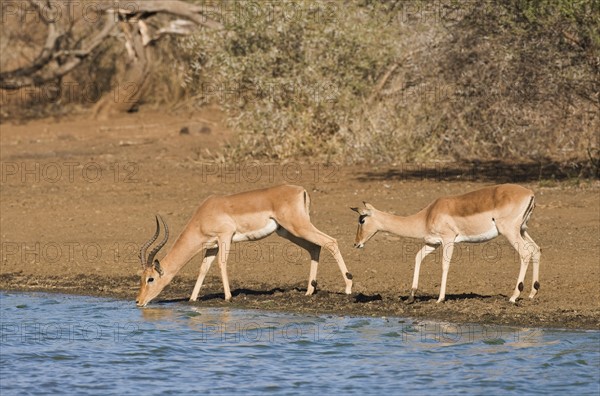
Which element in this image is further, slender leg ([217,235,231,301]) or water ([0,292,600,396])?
slender leg ([217,235,231,301])

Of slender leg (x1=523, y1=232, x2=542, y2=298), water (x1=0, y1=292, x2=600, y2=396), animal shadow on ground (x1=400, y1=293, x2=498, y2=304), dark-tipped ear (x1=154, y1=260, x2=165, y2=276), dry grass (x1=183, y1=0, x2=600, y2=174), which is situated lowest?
water (x1=0, y1=292, x2=600, y2=396)

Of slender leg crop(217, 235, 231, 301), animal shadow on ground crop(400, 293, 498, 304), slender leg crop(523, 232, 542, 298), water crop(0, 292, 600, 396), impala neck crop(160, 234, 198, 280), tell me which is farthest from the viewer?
impala neck crop(160, 234, 198, 280)

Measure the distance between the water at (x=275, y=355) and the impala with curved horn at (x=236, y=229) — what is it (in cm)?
38

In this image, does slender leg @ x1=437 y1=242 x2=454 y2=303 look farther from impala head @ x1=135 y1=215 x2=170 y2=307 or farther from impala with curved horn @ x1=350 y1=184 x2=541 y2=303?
impala head @ x1=135 y1=215 x2=170 y2=307

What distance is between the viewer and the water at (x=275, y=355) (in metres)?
8.56

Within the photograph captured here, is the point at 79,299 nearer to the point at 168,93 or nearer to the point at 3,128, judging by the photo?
the point at 3,128

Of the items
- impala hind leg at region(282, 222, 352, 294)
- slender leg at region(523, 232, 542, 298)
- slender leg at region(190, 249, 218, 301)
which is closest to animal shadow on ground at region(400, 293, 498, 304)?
slender leg at region(523, 232, 542, 298)

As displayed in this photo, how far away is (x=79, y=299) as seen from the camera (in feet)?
37.7

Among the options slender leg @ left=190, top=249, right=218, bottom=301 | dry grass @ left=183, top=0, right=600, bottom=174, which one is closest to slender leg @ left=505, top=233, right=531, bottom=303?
slender leg @ left=190, top=249, right=218, bottom=301

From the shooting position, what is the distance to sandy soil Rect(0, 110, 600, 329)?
10.6m

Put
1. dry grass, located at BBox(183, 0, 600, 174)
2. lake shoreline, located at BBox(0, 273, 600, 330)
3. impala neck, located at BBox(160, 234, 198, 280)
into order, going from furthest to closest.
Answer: dry grass, located at BBox(183, 0, 600, 174) → impala neck, located at BBox(160, 234, 198, 280) → lake shoreline, located at BBox(0, 273, 600, 330)

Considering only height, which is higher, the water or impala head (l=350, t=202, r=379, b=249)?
impala head (l=350, t=202, r=379, b=249)

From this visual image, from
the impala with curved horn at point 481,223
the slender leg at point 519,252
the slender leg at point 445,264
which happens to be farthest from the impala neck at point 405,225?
the slender leg at point 519,252

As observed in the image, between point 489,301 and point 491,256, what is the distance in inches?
72.6
